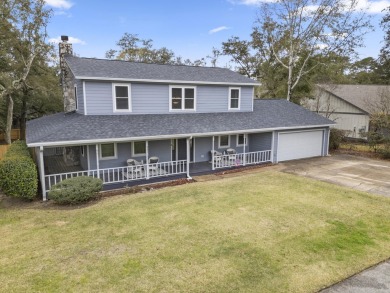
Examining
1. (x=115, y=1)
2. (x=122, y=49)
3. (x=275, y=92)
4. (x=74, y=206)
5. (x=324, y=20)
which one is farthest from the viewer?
(x=122, y=49)

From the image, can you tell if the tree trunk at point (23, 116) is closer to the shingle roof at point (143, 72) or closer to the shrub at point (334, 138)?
the shingle roof at point (143, 72)

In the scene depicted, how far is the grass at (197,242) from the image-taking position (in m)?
5.71

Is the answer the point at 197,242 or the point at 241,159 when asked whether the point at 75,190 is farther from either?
the point at 241,159

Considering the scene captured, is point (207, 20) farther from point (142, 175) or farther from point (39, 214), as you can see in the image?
point (39, 214)

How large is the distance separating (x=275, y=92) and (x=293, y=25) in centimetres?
732

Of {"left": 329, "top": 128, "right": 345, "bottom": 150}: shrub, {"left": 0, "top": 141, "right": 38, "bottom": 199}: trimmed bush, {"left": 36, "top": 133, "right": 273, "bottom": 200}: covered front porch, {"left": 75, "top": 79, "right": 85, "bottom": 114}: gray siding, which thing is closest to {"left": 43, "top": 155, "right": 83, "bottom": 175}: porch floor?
{"left": 36, "top": 133, "right": 273, "bottom": 200}: covered front porch

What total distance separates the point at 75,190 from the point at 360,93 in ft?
101

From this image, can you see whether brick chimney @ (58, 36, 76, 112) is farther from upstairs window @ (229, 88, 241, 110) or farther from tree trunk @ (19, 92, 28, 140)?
tree trunk @ (19, 92, 28, 140)

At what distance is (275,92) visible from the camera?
3034 centimetres

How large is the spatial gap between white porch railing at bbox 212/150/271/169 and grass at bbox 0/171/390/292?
4296 mm

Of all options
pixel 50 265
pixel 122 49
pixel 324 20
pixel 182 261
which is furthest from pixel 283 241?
pixel 122 49

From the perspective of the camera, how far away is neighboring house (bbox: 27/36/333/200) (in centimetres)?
1277

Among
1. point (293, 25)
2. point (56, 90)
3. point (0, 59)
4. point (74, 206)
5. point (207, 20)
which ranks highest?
point (207, 20)

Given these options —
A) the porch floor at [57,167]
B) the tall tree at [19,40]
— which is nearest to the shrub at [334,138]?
the porch floor at [57,167]
